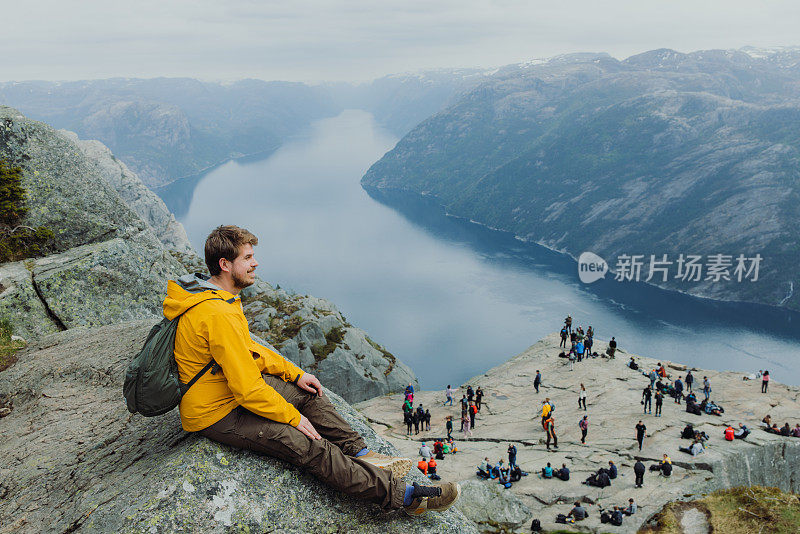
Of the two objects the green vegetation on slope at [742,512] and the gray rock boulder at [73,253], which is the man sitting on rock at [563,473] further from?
the gray rock boulder at [73,253]

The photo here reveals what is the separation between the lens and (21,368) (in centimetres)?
1155

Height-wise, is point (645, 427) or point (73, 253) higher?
point (73, 253)

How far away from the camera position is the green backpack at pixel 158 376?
6141 millimetres

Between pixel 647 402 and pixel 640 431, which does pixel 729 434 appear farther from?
pixel 640 431

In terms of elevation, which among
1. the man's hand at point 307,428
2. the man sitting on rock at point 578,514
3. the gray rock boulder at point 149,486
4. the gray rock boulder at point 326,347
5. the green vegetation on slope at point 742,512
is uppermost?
the man's hand at point 307,428

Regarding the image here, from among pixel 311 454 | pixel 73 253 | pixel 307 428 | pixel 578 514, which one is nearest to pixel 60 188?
pixel 73 253

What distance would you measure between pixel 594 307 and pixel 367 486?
193903 mm

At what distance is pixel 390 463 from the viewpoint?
7137mm

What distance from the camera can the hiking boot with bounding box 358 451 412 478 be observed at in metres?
7.03

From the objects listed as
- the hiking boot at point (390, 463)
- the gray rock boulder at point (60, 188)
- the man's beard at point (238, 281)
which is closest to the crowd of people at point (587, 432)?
the hiking boot at point (390, 463)

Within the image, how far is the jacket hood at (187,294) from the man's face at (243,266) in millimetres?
351

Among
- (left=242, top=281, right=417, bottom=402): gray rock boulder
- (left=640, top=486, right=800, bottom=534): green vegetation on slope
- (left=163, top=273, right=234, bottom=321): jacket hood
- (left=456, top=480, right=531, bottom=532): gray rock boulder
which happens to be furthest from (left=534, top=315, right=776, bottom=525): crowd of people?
(left=163, top=273, right=234, bottom=321): jacket hood

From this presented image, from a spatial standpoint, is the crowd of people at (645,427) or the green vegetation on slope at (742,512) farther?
the crowd of people at (645,427)

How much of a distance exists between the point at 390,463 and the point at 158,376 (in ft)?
11.6
